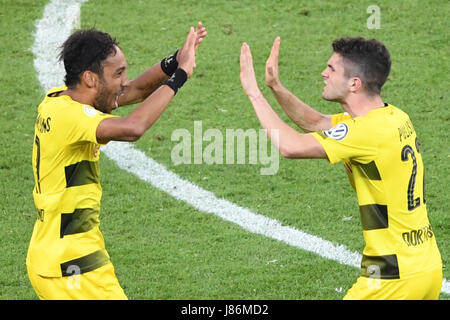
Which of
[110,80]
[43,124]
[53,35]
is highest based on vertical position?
[110,80]

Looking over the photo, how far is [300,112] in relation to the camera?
6.21 m

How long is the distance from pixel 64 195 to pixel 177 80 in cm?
90

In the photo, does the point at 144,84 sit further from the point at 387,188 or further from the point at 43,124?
the point at 387,188

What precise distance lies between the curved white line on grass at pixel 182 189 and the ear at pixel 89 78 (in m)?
2.92

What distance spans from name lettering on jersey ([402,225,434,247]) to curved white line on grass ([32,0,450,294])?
1729mm

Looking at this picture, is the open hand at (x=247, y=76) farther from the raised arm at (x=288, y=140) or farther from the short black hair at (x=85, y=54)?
the short black hair at (x=85, y=54)

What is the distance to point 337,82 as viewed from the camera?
5508 millimetres

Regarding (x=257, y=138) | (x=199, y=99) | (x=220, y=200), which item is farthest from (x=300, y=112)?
(x=199, y=99)

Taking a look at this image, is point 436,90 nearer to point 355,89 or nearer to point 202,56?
point 202,56

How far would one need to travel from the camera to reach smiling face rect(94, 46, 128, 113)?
543 centimetres

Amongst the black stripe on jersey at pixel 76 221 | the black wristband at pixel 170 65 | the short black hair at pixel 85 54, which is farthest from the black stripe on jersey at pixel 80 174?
the black wristband at pixel 170 65

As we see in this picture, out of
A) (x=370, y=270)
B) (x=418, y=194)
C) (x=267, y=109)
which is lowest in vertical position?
(x=370, y=270)

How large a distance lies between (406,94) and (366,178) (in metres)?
5.40

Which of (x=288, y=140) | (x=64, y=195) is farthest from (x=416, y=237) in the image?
(x=64, y=195)
